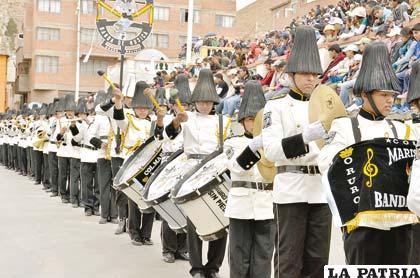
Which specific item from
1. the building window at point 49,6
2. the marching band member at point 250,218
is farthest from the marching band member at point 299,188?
the building window at point 49,6

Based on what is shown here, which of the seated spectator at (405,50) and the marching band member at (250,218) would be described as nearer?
the marching band member at (250,218)

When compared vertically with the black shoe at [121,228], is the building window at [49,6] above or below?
above

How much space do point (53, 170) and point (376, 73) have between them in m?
14.1

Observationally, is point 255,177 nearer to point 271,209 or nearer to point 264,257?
point 271,209

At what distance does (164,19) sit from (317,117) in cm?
5908

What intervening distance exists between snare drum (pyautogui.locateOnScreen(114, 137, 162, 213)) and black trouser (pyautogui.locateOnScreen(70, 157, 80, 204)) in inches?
220

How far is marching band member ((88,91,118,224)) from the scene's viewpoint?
1177 cm

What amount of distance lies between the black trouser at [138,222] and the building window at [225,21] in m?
55.3

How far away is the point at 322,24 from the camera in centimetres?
1977

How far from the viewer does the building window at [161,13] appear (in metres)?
62.7

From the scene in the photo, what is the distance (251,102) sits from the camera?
6324 millimetres

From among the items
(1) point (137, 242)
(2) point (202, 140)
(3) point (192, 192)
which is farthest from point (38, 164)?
(3) point (192, 192)

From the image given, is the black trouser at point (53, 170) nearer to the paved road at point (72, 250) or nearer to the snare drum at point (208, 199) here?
the paved road at point (72, 250)

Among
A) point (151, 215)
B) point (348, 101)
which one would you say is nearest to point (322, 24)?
point (348, 101)
